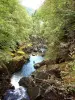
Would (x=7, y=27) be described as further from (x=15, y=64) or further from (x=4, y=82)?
(x=15, y=64)

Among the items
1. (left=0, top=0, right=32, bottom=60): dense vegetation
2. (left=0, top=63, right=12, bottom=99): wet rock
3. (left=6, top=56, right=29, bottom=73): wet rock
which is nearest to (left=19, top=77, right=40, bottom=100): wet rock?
(left=0, top=63, right=12, bottom=99): wet rock

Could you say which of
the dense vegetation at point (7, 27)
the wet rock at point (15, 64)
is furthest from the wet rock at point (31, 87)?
the wet rock at point (15, 64)

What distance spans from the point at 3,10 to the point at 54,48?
4.29 meters

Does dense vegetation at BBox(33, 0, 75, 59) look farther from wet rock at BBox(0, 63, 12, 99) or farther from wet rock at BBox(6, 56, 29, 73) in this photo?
wet rock at BBox(6, 56, 29, 73)

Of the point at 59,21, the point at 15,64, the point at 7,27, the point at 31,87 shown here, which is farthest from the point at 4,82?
the point at 59,21

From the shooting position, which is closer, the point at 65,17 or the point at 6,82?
the point at 65,17

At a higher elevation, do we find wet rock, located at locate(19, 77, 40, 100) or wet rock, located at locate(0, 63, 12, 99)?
wet rock, located at locate(0, 63, 12, 99)

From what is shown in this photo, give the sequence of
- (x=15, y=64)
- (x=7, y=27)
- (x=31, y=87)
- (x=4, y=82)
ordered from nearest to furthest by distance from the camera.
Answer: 1. (x=31, y=87)
2. (x=7, y=27)
3. (x=4, y=82)
4. (x=15, y=64)

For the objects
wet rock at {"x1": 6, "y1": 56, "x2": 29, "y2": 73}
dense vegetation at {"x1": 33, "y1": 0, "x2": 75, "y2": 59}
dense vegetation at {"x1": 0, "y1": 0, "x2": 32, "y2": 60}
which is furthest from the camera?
wet rock at {"x1": 6, "y1": 56, "x2": 29, "y2": 73}

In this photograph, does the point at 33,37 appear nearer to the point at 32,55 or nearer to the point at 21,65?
the point at 32,55

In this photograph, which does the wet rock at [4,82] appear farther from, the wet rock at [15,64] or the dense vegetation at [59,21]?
the dense vegetation at [59,21]

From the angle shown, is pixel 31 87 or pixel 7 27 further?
pixel 7 27

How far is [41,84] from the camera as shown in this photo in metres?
12.9

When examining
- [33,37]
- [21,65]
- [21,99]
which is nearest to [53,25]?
[21,99]
